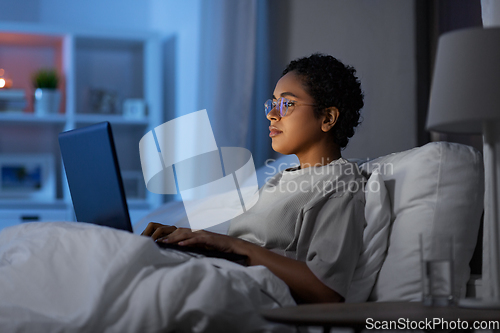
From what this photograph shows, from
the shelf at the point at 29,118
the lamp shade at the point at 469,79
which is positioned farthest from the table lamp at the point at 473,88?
the shelf at the point at 29,118

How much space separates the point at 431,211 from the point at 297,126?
0.45m

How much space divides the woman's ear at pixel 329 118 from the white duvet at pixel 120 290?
1.97 ft

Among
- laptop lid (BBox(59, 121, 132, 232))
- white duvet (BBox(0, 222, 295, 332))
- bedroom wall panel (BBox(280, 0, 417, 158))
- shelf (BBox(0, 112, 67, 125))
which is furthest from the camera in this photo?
shelf (BBox(0, 112, 67, 125))

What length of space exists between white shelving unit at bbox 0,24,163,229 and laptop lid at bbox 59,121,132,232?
198 cm

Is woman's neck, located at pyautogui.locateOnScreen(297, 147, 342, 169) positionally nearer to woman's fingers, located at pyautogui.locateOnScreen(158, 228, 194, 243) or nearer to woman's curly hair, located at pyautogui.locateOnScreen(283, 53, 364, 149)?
woman's curly hair, located at pyautogui.locateOnScreen(283, 53, 364, 149)

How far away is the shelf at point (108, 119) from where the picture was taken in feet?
11.2

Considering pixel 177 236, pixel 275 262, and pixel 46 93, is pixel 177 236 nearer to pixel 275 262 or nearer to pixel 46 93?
pixel 275 262

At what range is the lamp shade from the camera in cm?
96

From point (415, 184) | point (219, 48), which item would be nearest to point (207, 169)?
point (219, 48)

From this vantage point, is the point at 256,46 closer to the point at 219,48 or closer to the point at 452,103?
the point at 219,48

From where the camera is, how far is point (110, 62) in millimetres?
3820

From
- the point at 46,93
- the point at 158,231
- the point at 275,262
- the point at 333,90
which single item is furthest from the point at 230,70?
the point at 275,262

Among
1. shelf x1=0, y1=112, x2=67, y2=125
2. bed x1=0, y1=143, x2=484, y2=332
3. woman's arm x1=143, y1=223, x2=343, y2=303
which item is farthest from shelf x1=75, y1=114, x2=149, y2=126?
woman's arm x1=143, y1=223, x2=343, y2=303

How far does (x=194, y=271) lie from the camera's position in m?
0.93
